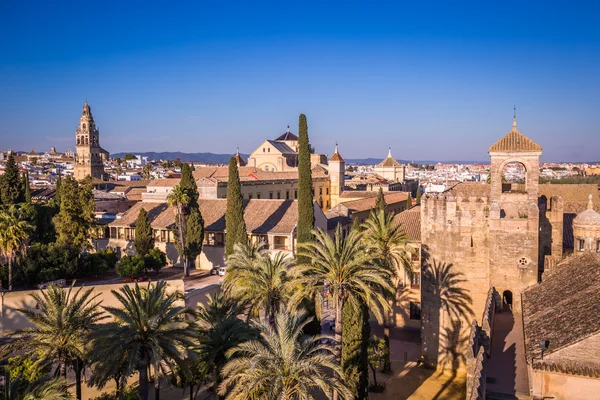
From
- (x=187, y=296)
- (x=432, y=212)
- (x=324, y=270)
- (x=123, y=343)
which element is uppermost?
(x=432, y=212)

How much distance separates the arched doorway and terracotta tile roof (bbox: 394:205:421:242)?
34.7ft

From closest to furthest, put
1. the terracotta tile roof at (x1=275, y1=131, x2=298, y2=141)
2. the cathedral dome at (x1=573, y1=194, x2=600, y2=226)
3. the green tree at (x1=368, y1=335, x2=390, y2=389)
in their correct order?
the cathedral dome at (x1=573, y1=194, x2=600, y2=226) < the green tree at (x1=368, y1=335, x2=390, y2=389) < the terracotta tile roof at (x1=275, y1=131, x2=298, y2=141)

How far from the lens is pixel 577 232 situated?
23.8 metres

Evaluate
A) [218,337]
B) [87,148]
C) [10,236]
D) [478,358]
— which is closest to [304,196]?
[218,337]

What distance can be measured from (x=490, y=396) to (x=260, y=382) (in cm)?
730

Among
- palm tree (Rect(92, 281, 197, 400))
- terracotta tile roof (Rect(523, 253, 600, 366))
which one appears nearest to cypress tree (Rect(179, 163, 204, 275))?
palm tree (Rect(92, 281, 197, 400))

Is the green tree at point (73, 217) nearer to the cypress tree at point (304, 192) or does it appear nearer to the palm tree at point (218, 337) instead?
the cypress tree at point (304, 192)

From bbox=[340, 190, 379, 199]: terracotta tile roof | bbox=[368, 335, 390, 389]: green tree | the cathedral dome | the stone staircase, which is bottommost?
bbox=[368, 335, 390, 389]: green tree

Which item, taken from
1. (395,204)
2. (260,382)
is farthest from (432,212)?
(395,204)

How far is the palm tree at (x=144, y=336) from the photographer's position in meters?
16.1

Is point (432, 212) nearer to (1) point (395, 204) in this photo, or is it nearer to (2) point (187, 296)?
(2) point (187, 296)

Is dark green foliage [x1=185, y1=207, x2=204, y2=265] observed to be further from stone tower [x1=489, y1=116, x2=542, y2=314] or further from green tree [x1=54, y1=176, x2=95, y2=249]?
stone tower [x1=489, y1=116, x2=542, y2=314]

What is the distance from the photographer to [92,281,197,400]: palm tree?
16141 mm

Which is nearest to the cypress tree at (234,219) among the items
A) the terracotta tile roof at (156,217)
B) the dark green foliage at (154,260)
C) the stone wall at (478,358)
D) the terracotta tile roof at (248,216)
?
the terracotta tile roof at (248,216)
